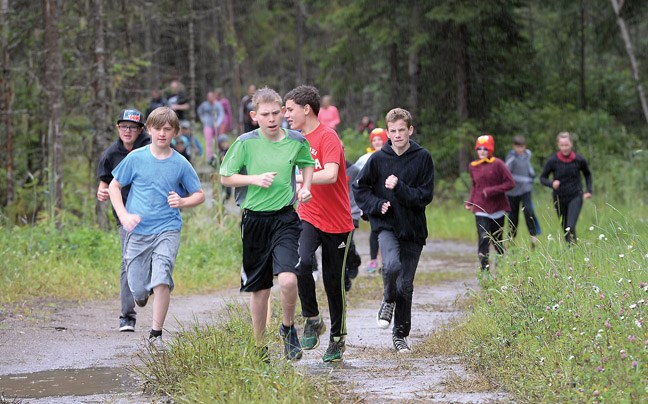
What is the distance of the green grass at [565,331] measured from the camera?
18.7 ft

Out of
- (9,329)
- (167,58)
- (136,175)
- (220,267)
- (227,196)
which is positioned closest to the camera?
(136,175)

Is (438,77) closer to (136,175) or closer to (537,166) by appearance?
(537,166)

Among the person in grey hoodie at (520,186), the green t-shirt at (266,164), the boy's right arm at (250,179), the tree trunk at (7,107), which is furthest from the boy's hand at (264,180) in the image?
the tree trunk at (7,107)

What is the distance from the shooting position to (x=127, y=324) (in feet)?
32.8

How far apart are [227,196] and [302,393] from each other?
1367 centimetres

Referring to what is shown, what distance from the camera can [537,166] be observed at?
28203 mm

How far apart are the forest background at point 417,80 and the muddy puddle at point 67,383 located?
9185 millimetres

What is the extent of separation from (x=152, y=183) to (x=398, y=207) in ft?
6.82

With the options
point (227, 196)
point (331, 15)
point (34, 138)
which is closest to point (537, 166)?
point (331, 15)

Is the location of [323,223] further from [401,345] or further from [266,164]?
[401,345]

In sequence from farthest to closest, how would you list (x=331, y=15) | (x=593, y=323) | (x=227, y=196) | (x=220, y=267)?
(x=331, y=15) → (x=227, y=196) → (x=220, y=267) → (x=593, y=323)

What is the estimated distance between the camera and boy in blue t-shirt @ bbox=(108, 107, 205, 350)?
28.5 ft

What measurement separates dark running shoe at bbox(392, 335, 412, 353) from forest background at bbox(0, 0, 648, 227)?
9133mm

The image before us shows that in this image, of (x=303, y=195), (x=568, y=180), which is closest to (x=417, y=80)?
(x=568, y=180)
